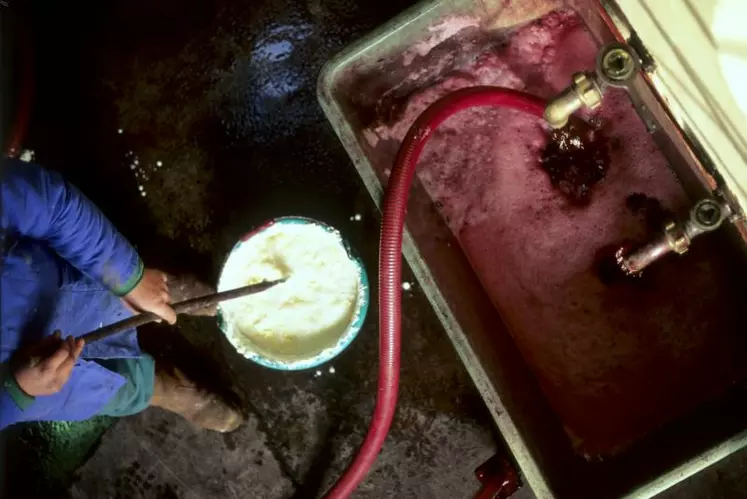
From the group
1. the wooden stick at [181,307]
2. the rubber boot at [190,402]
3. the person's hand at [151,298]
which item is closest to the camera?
the wooden stick at [181,307]

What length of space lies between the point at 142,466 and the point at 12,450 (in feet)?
1.78

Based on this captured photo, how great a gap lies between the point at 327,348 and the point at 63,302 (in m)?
0.84

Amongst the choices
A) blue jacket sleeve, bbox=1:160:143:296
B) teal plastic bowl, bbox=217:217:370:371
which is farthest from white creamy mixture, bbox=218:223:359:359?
blue jacket sleeve, bbox=1:160:143:296

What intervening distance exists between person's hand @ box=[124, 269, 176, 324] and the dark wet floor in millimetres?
396

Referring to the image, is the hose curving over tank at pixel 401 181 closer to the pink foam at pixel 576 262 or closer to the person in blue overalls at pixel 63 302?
the pink foam at pixel 576 262

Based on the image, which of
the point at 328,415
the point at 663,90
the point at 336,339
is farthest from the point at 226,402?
the point at 663,90

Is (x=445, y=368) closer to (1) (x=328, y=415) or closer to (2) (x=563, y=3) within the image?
(1) (x=328, y=415)

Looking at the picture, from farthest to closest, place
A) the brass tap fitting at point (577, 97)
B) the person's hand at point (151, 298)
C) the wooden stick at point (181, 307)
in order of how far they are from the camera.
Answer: the person's hand at point (151, 298) < the wooden stick at point (181, 307) < the brass tap fitting at point (577, 97)

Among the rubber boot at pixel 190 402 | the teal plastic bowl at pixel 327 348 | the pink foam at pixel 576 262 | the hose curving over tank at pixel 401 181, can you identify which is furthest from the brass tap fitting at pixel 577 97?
the rubber boot at pixel 190 402

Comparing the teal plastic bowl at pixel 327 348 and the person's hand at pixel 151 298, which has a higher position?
the person's hand at pixel 151 298

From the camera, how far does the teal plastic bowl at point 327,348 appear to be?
2234 mm

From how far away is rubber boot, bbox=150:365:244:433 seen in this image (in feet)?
7.70

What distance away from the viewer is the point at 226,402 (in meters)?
2.46

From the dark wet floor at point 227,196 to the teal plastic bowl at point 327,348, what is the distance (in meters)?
0.23
